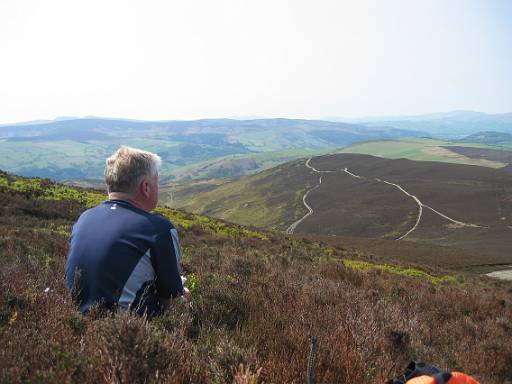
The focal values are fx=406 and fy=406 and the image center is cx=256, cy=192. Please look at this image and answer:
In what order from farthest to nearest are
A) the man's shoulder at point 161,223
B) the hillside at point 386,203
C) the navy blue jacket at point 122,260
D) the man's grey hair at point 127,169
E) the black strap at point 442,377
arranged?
the hillside at point 386,203, the man's grey hair at point 127,169, the man's shoulder at point 161,223, the navy blue jacket at point 122,260, the black strap at point 442,377

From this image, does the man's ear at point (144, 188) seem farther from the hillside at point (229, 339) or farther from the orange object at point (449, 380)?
the orange object at point (449, 380)

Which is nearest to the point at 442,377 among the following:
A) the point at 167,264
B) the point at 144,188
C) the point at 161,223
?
the point at 167,264

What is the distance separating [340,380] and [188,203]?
5860 inches

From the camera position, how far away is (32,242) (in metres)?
10.0

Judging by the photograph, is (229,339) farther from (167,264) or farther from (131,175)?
(131,175)

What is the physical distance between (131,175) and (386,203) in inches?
A: 3538

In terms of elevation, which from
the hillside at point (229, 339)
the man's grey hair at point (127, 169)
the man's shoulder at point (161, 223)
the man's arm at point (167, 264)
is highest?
the man's grey hair at point (127, 169)

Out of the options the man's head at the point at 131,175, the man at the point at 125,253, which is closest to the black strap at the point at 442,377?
the man at the point at 125,253

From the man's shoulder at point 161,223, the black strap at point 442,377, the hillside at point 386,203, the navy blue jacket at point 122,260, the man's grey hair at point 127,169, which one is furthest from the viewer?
the hillside at point 386,203

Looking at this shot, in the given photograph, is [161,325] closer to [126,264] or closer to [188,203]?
[126,264]

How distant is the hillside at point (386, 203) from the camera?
A: 66250 mm

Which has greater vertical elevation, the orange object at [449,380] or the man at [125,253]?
the man at [125,253]

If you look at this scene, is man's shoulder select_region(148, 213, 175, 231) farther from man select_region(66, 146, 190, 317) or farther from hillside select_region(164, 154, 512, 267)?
hillside select_region(164, 154, 512, 267)

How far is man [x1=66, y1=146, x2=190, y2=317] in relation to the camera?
3.30m
